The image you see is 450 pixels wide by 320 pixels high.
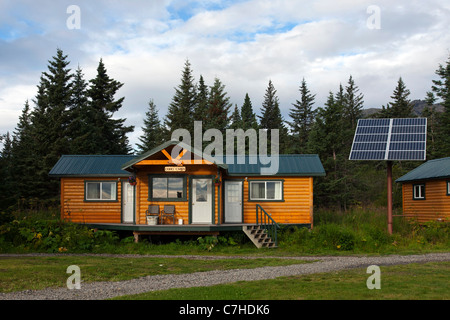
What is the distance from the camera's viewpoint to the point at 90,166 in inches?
858

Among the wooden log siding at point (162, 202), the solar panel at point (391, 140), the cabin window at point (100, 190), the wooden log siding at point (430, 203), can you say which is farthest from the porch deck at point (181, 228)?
the wooden log siding at point (430, 203)

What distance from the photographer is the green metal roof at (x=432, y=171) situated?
22584 millimetres

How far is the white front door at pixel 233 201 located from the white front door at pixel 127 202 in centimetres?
438

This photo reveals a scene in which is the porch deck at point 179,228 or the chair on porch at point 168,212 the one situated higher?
the chair on porch at point 168,212

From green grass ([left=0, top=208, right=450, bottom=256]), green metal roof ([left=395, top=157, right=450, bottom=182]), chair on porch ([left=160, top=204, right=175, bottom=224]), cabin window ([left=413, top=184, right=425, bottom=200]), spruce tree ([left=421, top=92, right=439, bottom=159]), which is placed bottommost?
green grass ([left=0, top=208, right=450, bottom=256])

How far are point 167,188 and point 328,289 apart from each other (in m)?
11.6

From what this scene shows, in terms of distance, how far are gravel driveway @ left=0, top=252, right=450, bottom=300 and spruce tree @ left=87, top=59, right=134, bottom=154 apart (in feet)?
108

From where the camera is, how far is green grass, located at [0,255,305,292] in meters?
10.5

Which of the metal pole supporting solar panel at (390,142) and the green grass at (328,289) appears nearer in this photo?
the green grass at (328,289)

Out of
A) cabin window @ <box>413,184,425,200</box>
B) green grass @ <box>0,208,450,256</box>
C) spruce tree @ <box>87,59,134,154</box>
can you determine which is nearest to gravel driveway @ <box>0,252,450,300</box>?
green grass @ <box>0,208,450,256</box>

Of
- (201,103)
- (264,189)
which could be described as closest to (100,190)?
(264,189)

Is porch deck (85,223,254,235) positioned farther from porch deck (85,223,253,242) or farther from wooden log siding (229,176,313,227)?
wooden log siding (229,176,313,227)

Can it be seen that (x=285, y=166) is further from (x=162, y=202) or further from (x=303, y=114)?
(x=303, y=114)

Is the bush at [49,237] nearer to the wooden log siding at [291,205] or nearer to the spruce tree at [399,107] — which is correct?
the wooden log siding at [291,205]
